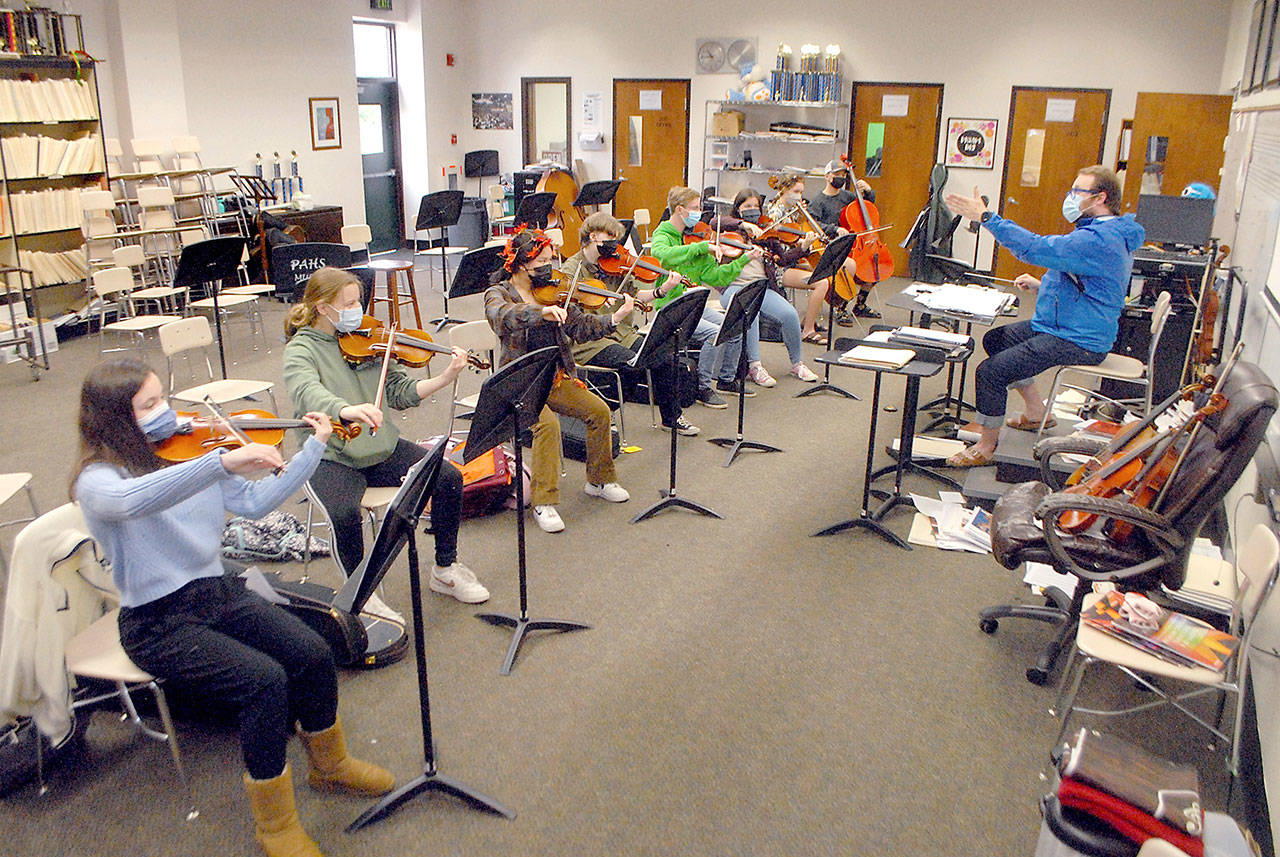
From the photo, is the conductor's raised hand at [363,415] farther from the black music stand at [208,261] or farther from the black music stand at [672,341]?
the black music stand at [208,261]

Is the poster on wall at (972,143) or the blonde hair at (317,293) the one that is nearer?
the blonde hair at (317,293)

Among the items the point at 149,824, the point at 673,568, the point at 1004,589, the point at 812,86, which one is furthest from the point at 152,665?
the point at 812,86

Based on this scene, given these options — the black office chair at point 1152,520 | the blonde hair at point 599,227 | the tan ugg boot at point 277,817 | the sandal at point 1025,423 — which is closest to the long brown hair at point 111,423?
the tan ugg boot at point 277,817

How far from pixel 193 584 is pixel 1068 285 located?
3.91 meters

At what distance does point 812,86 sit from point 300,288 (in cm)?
630

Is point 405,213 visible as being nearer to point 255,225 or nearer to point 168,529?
point 255,225

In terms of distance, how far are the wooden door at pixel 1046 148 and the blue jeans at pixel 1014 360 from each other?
5.78 meters

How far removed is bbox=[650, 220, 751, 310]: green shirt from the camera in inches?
238

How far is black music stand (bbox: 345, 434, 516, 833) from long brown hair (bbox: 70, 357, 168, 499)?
2.00 ft

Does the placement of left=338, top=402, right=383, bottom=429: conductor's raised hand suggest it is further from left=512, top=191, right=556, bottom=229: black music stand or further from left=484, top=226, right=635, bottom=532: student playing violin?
left=512, top=191, right=556, bottom=229: black music stand

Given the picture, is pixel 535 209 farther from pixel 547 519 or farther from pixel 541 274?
pixel 547 519

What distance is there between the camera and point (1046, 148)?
32.4 feet

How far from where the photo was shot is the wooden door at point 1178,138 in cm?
888

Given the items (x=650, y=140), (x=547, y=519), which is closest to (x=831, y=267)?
(x=547, y=519)
